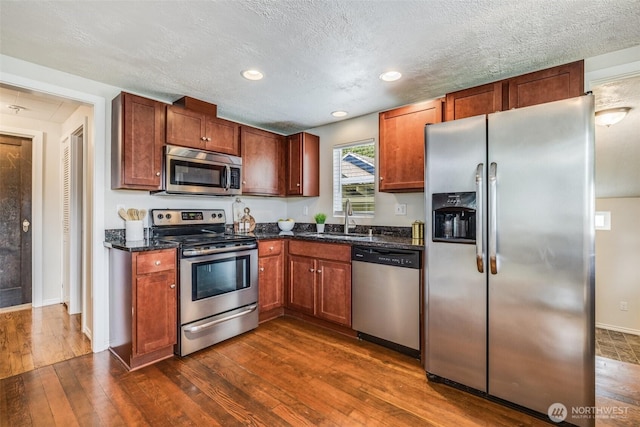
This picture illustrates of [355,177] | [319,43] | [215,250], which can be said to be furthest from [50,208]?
[319,43]

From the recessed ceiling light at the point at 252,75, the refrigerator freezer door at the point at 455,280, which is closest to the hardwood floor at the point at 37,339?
the recessed ceiling light at the point at 252,75

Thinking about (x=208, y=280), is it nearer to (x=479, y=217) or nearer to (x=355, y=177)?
(x=355, y=177)

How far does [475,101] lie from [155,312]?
123 inches

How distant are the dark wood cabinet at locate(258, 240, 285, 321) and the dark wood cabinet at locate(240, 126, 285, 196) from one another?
0.74 m

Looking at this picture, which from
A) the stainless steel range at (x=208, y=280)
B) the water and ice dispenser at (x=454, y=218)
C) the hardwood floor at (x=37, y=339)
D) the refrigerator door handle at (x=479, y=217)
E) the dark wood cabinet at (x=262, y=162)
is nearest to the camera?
the refrigerator door handle at (x=479, y=217)

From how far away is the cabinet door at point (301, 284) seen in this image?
3207 millimetres

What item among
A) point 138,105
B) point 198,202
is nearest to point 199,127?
point 138,105

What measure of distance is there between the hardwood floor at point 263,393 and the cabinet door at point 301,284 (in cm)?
66

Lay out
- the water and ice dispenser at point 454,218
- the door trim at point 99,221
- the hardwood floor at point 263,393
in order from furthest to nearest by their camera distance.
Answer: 1. the door trim at point 99,221
2. the water and ice dispenser at point 454,218
3. the hardwood floor at point 263,393

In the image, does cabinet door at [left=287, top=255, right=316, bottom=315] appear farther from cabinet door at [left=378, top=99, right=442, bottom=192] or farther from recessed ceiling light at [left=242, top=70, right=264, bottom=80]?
recessed ceiling light at [left=242, top=70, right=264, bottom=80]

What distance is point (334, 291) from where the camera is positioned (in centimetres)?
300

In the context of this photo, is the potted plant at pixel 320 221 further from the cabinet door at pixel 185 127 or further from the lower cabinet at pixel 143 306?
the lower cabinet at pixel 143 306

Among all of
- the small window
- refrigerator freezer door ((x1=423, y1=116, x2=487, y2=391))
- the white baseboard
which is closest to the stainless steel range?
the small window

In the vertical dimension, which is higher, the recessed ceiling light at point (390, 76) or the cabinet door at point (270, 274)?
the recessed ceiling light at point (390, 76)
